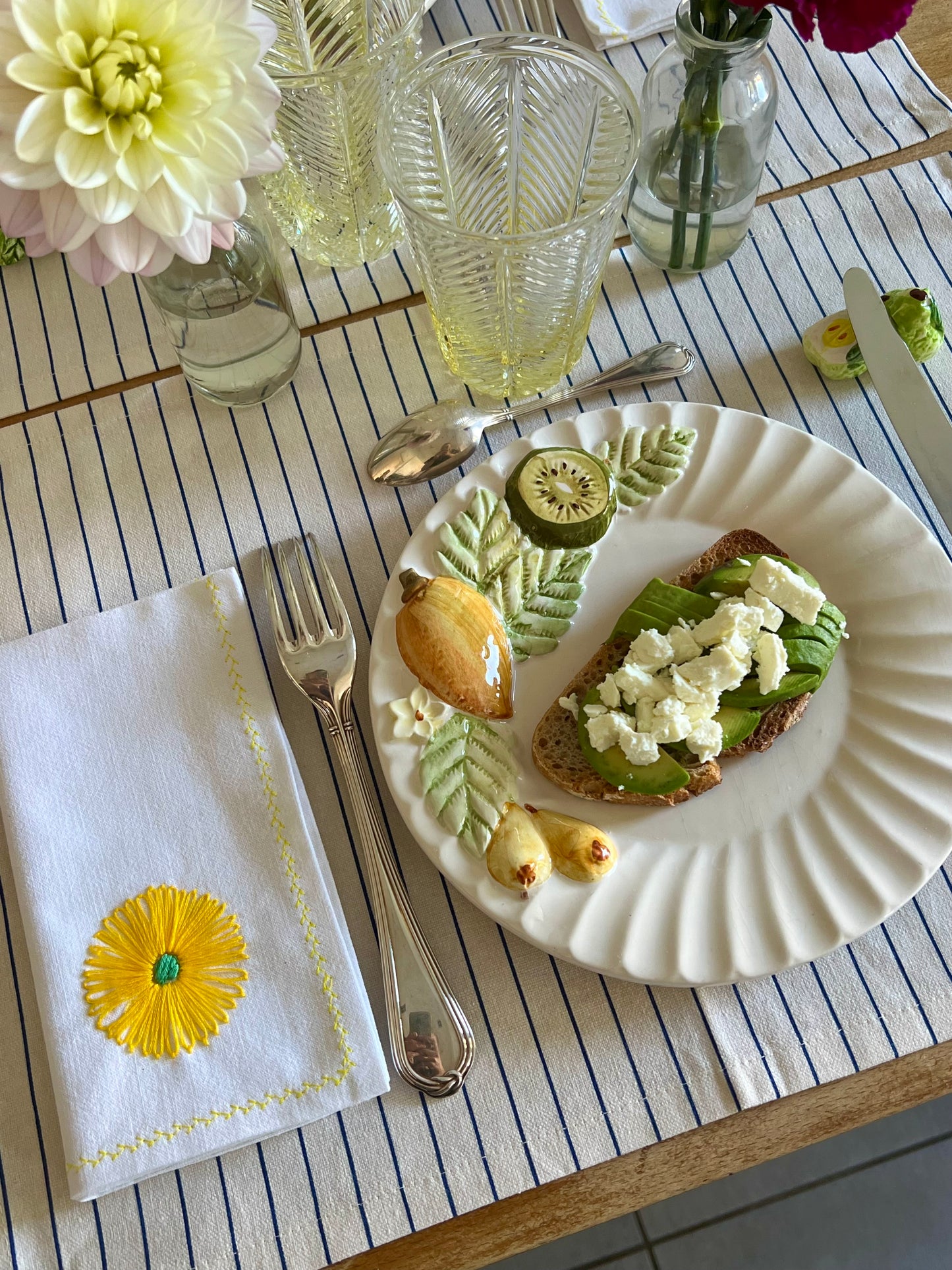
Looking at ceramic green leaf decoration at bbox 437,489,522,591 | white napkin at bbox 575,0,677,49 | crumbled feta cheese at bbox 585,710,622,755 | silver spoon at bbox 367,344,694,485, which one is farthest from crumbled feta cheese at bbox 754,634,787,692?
white napkin at bbox 575,0,677,49

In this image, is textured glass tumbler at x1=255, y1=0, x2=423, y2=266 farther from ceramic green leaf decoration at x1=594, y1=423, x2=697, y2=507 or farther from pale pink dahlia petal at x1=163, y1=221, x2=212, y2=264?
ceramic green leaf decoration at x1=594, y1=423, x2=697, y2=507

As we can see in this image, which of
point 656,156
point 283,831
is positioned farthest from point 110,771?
point 656,156

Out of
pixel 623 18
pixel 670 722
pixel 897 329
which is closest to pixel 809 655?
pixel 670 722

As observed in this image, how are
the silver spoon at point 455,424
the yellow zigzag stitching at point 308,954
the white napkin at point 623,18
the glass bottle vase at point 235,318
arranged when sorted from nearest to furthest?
the yellow zigzag stitching at point 308,954
the glass bottle vase at point 235,318
the silver spoon at point 455,424
the white napkin at point 623,18

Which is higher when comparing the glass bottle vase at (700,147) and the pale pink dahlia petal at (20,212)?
the glass bottle vase at (700,147)

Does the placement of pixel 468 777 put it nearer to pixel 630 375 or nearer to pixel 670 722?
pixel 670 722

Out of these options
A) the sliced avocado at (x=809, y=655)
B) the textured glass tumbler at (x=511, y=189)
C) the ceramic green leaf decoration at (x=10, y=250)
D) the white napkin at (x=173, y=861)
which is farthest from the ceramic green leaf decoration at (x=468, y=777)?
the ceramic green leaf decoration at (x=10, y=250)

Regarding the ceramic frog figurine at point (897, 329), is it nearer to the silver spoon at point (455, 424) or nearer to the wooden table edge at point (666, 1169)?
the silver spoon at point (455, 424)
